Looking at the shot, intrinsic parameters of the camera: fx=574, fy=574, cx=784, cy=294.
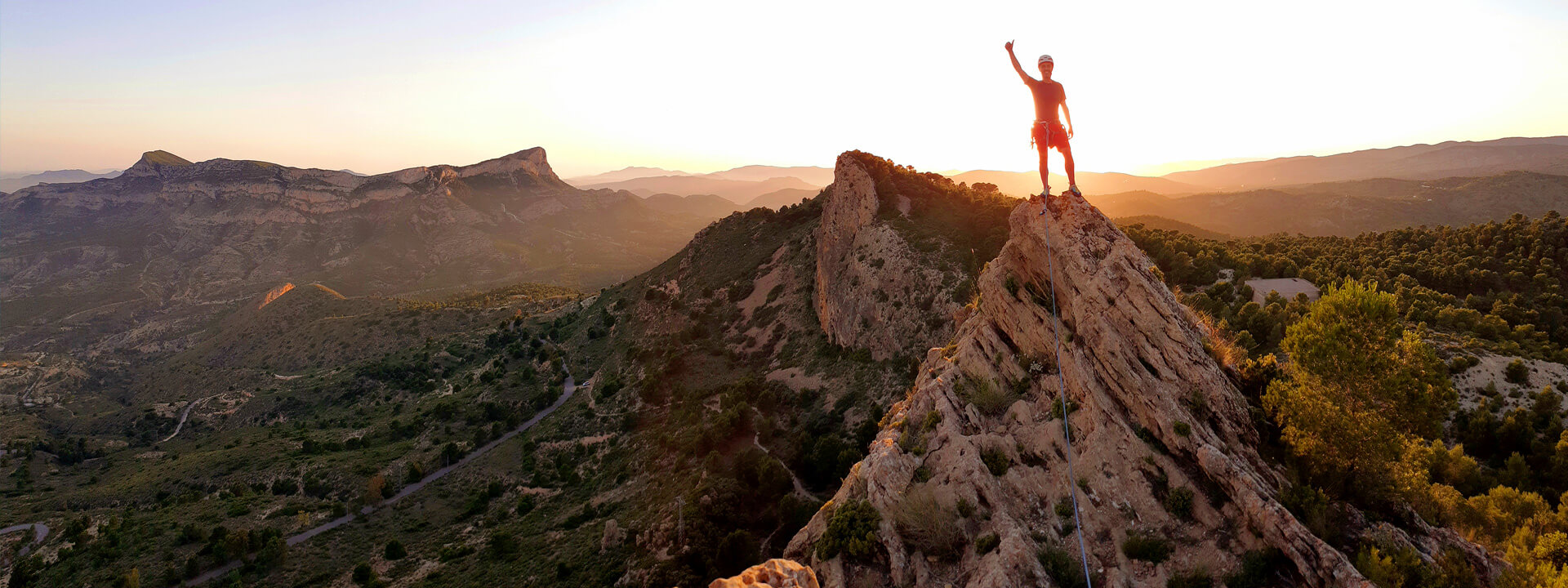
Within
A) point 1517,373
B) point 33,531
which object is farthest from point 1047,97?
point 33,531

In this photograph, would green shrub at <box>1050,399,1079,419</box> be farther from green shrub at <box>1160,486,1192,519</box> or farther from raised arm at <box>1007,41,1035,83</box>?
raised arm at <box>1007,41,1035,83</box>

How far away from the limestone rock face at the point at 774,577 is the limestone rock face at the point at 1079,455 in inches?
51.0

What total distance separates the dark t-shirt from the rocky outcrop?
495 centimetres

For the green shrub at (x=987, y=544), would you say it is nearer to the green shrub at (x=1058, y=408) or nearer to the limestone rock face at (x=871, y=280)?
the green shrub at (x=1058, y=408)

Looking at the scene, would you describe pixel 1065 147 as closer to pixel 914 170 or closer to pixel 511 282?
pixel 914 170

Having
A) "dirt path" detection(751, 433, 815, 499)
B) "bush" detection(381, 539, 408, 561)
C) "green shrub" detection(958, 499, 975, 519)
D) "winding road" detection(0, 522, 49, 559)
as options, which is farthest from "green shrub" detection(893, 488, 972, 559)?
"winding road" detection(0, 522, 49, 559)

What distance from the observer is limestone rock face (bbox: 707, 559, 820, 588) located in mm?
14156

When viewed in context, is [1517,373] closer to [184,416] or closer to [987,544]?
[987,544]

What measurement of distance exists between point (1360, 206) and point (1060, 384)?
183 metres

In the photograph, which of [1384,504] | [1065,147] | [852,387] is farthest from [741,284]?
[1384,504]

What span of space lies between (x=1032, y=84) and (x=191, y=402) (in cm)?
13543

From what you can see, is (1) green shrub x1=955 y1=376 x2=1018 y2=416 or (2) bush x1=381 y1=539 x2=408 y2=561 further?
(2) bush x1=381 y1=539 x2=408 y2=561

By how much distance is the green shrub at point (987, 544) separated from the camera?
1658 centimetres

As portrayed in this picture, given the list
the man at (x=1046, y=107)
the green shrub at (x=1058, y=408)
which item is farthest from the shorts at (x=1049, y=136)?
the green shrub at (x=1058, y=408)
